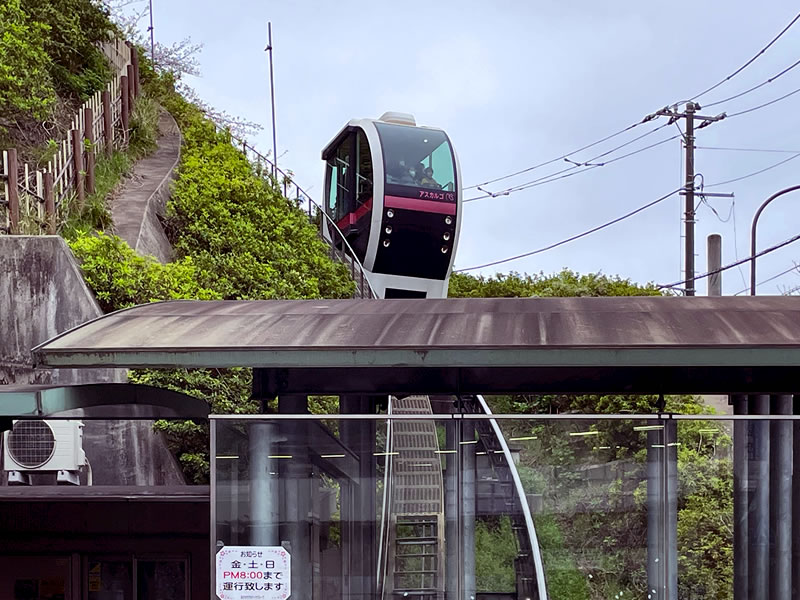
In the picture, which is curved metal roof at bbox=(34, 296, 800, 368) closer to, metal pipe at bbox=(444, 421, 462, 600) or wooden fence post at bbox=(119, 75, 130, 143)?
metal pipe at bbox=(444, 421, 462, 600)

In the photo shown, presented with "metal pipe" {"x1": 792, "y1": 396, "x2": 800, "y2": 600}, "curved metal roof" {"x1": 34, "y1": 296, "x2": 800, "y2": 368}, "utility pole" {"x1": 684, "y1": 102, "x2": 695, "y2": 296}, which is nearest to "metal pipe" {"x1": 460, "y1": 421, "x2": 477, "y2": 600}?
"curved metal roof" {"x1": 34, "y1": 296, "x2": 800, "y2": 368}

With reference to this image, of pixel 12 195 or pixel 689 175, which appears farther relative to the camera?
pixel 689 175

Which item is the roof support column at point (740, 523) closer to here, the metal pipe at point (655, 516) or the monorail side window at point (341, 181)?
the metal pipe at point (655, 516)

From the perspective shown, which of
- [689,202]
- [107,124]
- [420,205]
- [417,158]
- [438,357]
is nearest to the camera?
[438,357]

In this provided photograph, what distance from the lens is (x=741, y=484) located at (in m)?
5.48

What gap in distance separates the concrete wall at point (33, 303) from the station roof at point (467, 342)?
3438 millimetres

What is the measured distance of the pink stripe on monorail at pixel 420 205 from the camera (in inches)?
661

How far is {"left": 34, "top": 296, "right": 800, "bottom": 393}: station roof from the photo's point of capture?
4.82m

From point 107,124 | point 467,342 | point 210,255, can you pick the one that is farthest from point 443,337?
point 107,124

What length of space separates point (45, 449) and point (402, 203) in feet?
30.9

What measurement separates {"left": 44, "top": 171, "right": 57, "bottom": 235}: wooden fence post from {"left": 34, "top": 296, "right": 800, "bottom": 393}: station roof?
17.1 ft

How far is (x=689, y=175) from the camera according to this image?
23.2 m

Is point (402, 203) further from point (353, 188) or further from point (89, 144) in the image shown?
point (89, 144)

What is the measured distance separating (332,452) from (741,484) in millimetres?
2634
